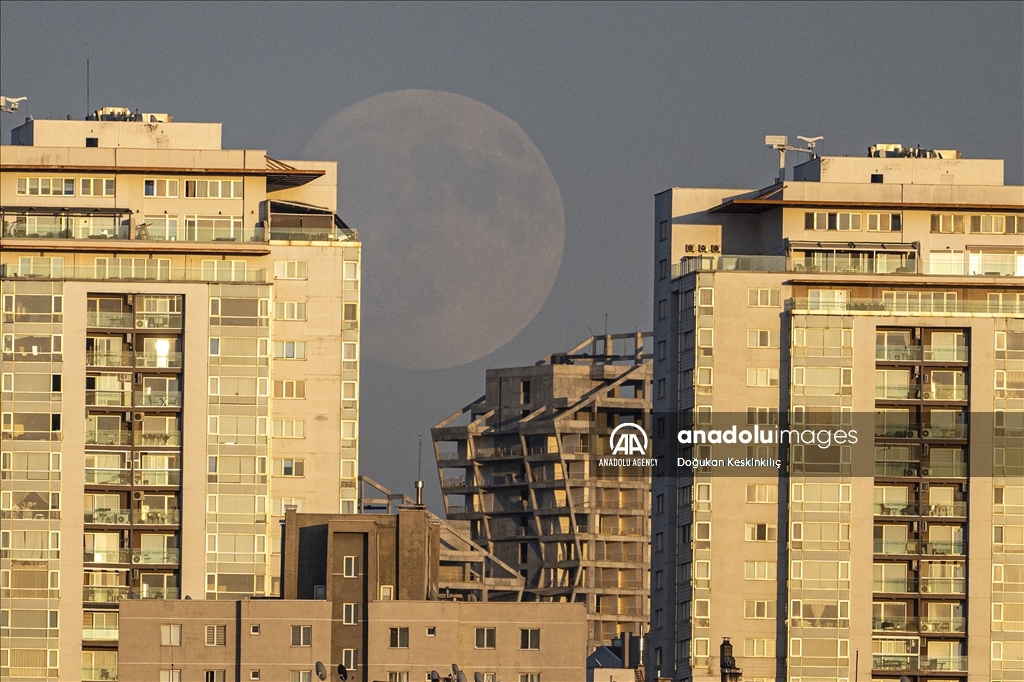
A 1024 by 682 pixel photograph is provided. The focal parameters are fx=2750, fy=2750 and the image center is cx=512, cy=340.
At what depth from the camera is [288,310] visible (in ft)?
533

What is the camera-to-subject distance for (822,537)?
16075cm

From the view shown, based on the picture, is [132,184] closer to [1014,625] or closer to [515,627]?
[515,627]

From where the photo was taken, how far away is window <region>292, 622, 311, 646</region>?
472 feet

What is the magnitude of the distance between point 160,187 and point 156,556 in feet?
72.9

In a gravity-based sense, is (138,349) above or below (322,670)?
above

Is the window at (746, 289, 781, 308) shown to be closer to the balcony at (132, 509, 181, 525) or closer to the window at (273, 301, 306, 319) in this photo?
the window at (273, 301, 306, 319)

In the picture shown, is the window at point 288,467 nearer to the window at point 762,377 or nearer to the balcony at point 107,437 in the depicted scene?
the balcony at point 107,437

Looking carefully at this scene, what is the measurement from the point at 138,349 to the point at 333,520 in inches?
771

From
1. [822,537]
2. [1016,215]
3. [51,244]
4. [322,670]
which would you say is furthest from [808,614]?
[51,244]

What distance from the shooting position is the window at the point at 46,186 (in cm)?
16250

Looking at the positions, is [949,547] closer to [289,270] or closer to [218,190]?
[289,270]

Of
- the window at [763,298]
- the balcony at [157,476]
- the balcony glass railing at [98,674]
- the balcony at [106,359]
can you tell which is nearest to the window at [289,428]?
the balcony at [157,476]

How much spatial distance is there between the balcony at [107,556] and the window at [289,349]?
584 inches

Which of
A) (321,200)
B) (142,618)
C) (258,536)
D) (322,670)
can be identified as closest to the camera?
(322,670)
